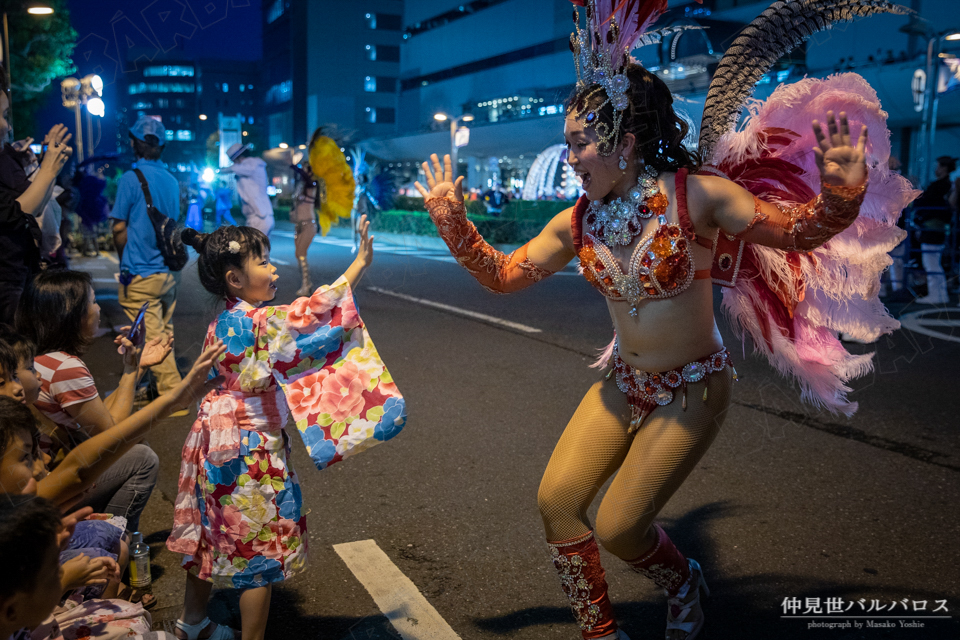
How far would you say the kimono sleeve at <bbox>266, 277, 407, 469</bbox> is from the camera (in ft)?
8.55

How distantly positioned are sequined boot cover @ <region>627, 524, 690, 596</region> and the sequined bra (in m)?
0.82

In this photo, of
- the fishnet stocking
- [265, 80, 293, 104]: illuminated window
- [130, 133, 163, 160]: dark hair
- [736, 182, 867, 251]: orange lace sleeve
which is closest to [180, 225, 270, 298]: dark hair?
the fishnet stocking

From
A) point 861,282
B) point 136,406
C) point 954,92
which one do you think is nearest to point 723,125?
point 861,282

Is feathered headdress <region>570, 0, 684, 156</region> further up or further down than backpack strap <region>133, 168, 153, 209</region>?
further up

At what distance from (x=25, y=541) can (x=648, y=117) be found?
209cm

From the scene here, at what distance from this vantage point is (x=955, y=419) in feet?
17.6

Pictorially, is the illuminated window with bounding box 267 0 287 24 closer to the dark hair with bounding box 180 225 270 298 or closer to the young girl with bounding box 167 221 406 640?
the dark hair with bounding box 180 225 270 298

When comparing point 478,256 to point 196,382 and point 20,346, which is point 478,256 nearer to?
point 196,382

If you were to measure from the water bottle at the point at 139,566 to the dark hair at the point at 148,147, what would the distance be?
3.54 meters

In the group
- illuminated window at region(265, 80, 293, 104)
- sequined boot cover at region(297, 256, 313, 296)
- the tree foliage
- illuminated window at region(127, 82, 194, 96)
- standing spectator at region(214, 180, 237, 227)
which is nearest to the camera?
sequined boot cover at region(297, 256, 313, 296)

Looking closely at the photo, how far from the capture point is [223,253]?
8.70ft

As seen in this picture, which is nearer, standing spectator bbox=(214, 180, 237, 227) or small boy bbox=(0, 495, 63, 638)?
small boy bbox=(0, 495, 63, 638)

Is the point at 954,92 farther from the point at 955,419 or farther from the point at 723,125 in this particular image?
the point at 723,125

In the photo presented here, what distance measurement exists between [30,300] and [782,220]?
8.75ft
